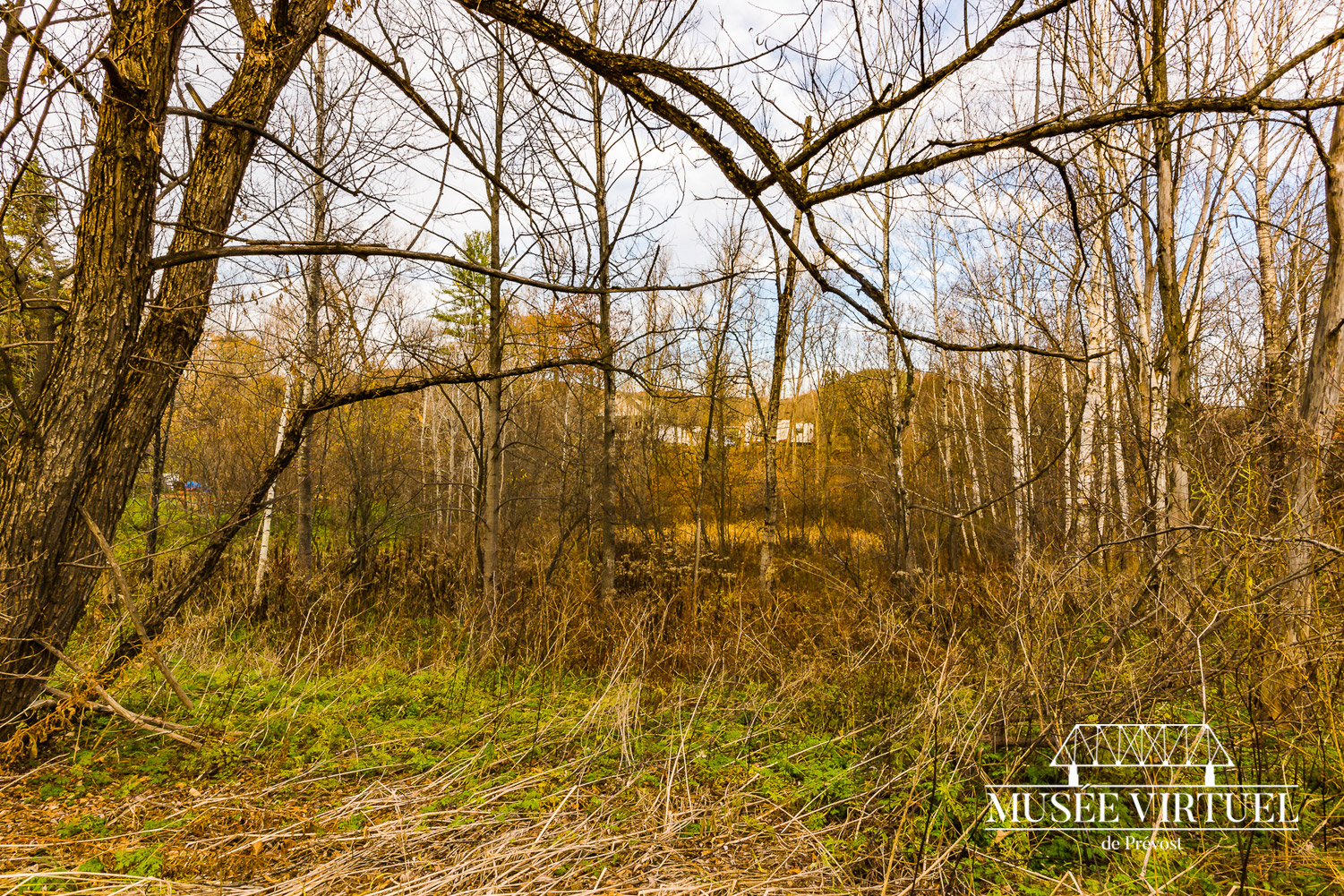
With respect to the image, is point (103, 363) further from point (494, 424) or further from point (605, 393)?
point (605, 393)

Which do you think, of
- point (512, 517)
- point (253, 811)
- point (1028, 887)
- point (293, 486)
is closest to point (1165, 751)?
point (1028, 887)

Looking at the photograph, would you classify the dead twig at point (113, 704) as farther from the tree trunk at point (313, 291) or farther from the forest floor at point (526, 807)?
the tree trunk at point (313, 291)

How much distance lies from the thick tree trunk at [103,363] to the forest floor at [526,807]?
2.43 ft

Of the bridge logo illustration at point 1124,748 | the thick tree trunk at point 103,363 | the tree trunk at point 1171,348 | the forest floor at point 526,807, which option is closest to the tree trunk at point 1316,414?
the bridge logo illustration at point 1124,748

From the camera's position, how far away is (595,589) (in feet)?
30.5

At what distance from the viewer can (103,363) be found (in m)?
2.55

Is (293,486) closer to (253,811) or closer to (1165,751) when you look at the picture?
(253,811)

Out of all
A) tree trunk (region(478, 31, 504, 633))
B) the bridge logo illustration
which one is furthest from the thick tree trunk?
the bridge logo illustration

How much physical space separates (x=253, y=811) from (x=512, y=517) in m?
10.1

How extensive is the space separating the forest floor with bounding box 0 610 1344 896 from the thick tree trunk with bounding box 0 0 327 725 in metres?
0.74

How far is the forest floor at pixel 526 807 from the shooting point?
2.19m
